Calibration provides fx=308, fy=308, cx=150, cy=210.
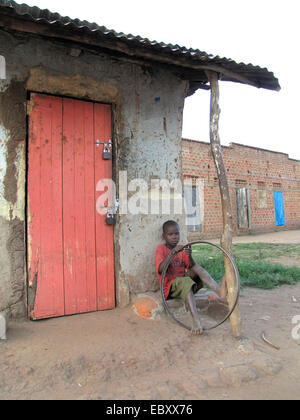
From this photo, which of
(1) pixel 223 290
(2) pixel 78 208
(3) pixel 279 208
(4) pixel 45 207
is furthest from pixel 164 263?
(3) pixel 279 208

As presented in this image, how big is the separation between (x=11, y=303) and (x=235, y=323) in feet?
7.50

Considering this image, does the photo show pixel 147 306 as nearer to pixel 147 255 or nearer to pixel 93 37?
pixel 147 255

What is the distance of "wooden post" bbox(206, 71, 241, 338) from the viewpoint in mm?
3186

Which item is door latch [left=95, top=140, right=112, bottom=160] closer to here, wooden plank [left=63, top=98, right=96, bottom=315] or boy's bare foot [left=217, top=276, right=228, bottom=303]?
wooden plank [left=63, top=98, right=96, bottom=315]

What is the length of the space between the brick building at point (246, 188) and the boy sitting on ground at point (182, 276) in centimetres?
1010

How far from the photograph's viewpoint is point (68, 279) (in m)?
3.42

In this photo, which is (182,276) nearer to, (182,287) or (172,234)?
(182,287)

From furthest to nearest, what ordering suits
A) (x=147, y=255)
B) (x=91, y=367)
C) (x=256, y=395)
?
1. (x=147, y=255)
2. (x=91, y=367)
3. (x=256, y=395)

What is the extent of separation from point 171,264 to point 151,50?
240cm

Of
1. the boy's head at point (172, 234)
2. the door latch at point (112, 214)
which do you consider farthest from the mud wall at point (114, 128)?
the boy's head at point (172, 234)

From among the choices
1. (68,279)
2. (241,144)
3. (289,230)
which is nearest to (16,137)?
(68,279)

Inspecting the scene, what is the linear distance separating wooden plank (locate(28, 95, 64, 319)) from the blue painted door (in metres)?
17.5

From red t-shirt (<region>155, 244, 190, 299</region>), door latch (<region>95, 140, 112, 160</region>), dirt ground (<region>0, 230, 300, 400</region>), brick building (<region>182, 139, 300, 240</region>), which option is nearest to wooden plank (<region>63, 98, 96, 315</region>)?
door latch (<region>95, 140, 112, 160</region>)

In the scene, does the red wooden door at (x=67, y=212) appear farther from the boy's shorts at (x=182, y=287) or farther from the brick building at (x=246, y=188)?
the brick building at (x=246, y=188)
